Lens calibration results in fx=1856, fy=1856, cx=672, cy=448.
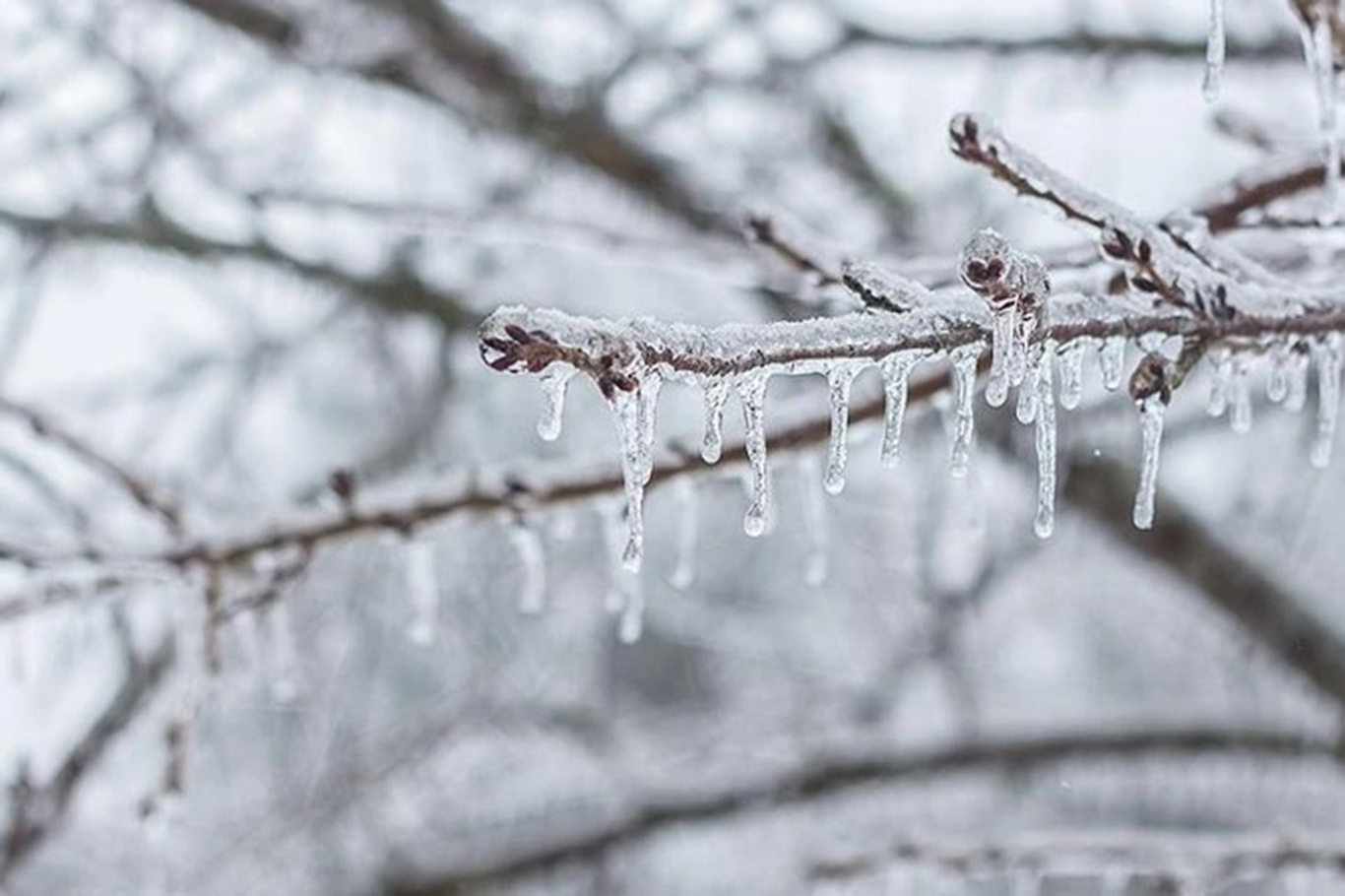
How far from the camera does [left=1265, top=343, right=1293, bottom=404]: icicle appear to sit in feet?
3.02

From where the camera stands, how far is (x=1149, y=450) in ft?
2.92

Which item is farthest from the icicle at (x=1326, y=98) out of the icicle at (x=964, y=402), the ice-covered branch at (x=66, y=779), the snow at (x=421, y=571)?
the ice-covered branch at (x=66, y=779)

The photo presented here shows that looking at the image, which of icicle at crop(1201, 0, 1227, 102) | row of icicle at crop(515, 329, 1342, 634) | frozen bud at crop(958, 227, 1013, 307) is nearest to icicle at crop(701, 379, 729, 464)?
row of icicle at crop(515, 329, 1342, 634)

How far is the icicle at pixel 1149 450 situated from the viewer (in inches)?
33.5

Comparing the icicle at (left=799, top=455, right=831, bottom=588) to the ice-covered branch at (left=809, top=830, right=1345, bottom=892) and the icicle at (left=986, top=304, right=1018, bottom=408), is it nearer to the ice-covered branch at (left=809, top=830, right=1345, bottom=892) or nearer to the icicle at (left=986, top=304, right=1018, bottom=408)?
the ice-covered branch at (left=809, top=830, right=1345, bottom=892)

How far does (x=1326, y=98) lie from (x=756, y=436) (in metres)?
0.39

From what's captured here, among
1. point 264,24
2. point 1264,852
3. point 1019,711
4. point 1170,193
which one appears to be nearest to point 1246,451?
point 1170,193

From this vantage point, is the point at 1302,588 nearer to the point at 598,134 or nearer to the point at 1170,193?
the point at 598,134

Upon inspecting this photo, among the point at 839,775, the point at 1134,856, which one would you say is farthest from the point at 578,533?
the point at 1134,856

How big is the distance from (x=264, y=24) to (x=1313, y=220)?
2252mm

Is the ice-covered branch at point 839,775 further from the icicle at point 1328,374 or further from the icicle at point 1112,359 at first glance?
the icicle at point 1112,359

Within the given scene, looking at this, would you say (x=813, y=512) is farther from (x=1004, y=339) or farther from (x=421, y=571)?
(x=1004, y=339)

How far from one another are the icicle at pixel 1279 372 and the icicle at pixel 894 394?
23 centimetres

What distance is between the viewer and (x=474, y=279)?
3658 millimetres
